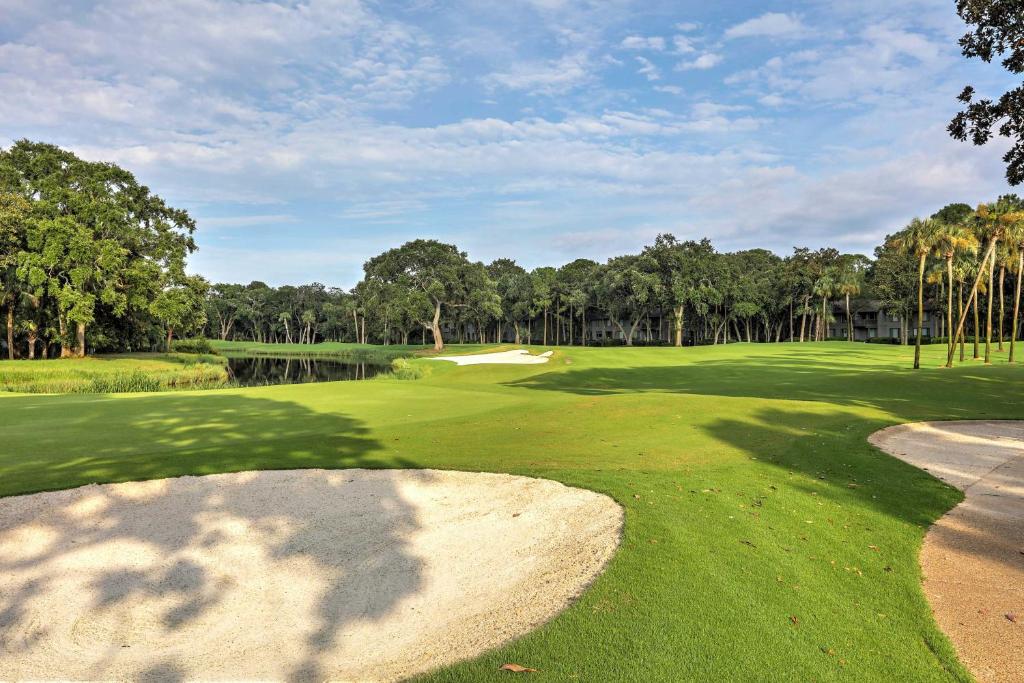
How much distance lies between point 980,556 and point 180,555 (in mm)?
9577

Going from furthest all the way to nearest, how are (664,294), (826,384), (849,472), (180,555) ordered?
Answer: (664,294), (826,384), (849,472), (180,555)

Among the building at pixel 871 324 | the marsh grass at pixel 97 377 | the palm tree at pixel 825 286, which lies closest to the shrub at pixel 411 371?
the marsh grass at pixel 97 377

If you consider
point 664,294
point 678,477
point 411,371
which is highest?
point 664,294

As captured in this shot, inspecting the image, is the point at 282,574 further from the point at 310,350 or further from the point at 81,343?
the point at 310,350

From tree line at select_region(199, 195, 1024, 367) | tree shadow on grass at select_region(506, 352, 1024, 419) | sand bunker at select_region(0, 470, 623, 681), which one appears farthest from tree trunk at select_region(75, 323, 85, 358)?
sand bunker at select_region(0, 470, 623, 681)

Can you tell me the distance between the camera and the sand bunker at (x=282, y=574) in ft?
17.0

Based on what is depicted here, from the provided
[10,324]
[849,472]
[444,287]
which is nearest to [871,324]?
[444,287]

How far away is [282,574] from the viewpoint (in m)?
6.66

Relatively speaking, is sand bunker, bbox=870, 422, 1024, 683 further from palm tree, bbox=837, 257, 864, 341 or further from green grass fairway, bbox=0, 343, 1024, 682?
palm tree, bbox=837, 257, 864, 341

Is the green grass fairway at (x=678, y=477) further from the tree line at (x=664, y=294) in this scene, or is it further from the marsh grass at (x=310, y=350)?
the marsh grass at (x=310, y=350)

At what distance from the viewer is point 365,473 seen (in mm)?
10414

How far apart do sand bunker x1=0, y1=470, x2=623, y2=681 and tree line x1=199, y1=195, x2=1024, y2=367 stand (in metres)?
45.7

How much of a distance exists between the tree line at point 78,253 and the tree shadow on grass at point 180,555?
37.6 metres

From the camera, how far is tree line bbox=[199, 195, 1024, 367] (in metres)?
75.4
